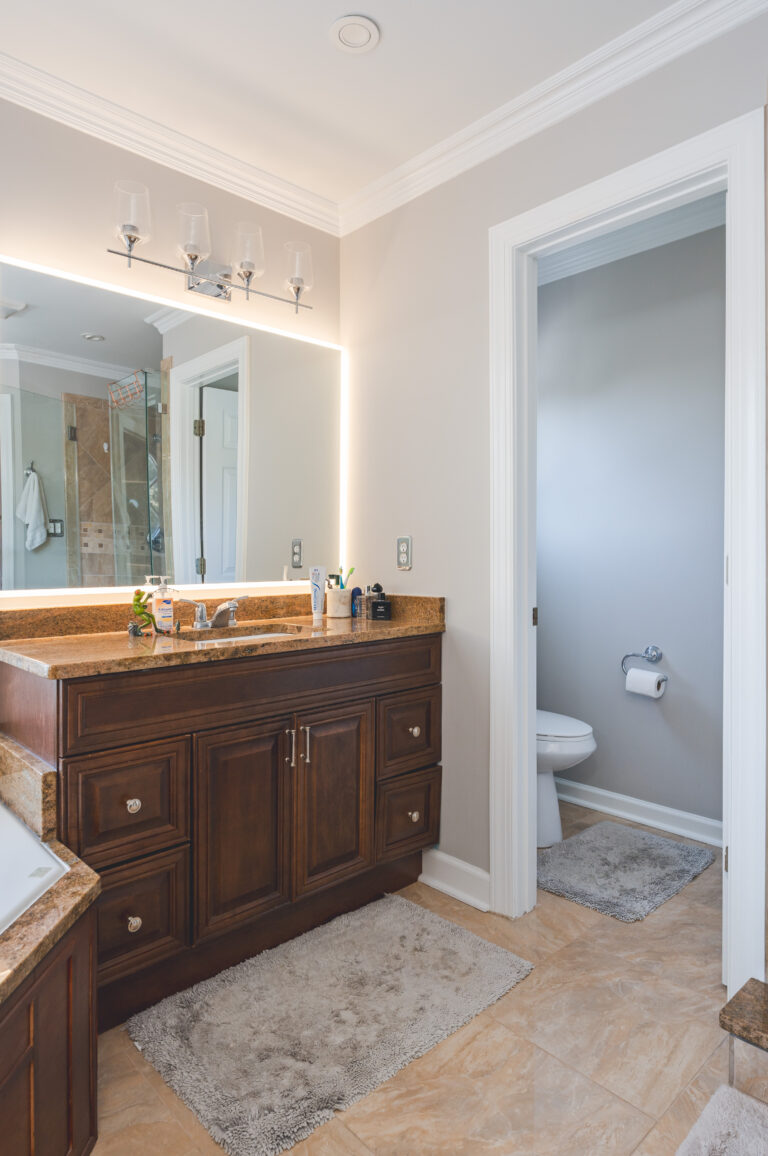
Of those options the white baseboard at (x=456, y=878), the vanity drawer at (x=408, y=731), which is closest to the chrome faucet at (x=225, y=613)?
the vanity drawer at (x=408, y=731)

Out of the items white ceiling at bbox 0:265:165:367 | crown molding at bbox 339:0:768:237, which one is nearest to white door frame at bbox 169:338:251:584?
white ceiling at bbox 0:265:165:367

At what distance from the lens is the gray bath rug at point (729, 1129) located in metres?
1.31

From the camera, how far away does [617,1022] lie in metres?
1.74

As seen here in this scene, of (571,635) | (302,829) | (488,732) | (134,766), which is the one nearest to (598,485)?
(571,635)

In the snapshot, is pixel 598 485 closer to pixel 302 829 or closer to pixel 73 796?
pixel 302 829

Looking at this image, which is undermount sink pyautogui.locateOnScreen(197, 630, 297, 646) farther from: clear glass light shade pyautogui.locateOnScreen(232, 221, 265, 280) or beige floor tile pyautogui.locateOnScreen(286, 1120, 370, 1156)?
clear glass light shade pyautogui.locateOnScreen(232, 221, 265, 280)

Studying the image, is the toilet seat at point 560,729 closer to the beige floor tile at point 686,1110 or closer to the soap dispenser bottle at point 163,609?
the beige floor tile at point 686,1110

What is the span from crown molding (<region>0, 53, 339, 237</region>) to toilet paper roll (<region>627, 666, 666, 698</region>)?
227cm

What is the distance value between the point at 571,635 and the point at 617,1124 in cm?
214

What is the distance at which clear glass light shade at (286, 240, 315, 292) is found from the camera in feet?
8.46

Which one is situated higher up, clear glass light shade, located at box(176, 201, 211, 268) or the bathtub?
clear glass light shade, located at box(176, 201, 211, 268)

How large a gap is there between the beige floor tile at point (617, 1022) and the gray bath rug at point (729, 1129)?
0.09 meters

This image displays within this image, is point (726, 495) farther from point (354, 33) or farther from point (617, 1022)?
point (354, 33)

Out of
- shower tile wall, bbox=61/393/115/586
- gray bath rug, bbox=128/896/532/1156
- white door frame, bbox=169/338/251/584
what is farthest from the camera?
white door frame, bbox=169/338/251/584
